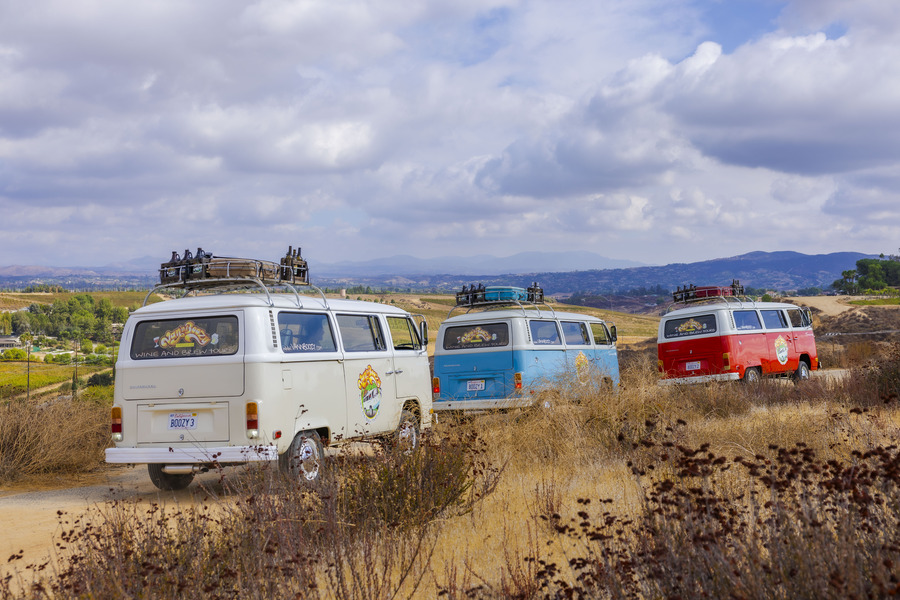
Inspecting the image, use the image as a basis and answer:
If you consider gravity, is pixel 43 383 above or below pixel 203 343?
below

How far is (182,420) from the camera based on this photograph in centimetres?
823

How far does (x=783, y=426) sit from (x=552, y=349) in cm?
553

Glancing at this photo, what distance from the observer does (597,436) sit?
30.5ft

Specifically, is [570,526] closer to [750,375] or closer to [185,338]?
[185,338]

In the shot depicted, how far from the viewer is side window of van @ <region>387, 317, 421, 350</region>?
10961 mm

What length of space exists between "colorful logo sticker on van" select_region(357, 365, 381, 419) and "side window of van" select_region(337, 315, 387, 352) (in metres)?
0.32

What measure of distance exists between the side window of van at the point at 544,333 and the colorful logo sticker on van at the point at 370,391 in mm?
4442

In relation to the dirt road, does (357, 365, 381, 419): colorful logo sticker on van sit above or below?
above

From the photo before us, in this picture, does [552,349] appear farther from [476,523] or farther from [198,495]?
[476,523]

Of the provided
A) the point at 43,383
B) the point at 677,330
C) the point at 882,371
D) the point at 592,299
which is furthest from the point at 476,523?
the point at 592,299

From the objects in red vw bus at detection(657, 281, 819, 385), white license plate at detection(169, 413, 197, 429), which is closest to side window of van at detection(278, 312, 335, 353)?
white license plate at detection(169, 413, 197, 429)

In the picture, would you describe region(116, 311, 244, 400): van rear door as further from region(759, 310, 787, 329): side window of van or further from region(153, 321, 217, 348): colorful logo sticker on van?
region(759, 310, 787, 329): side window of van

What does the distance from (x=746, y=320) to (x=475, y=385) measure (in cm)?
772

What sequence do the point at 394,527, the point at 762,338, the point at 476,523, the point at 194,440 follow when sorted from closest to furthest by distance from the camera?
the point at 394,527 < the point at 476,523 < the point at 194,440 < the point at 762,338
